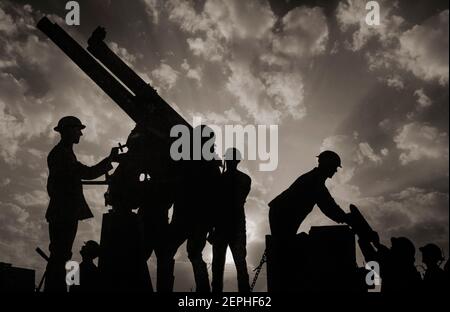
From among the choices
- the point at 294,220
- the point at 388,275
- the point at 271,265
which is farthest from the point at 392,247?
the point at 271,265

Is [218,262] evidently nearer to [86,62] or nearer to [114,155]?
[114,155]

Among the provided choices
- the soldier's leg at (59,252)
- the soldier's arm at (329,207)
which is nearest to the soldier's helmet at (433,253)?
the soldier's arm at (329,207)

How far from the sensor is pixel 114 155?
640 centimetres

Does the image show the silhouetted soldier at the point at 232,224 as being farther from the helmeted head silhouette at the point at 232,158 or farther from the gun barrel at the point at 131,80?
the gun barrel at the point at 131,80

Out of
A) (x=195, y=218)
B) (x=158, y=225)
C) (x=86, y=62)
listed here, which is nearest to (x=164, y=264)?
(x=158, y=225)

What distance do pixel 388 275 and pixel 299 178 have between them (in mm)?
1691

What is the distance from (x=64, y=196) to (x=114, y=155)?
3.93ft

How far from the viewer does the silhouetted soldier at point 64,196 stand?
16.7ft

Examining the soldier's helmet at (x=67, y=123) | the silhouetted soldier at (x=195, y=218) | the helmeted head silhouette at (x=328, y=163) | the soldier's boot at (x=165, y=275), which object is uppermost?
the soldier's helmet at (x=67, y=123)

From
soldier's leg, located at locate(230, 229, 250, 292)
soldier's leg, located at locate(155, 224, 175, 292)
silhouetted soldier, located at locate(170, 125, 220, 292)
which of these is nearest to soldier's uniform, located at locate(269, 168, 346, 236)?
soldier's leg, located at locate(230, 229, 250, 292)

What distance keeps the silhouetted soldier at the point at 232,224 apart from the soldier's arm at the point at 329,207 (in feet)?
4.29

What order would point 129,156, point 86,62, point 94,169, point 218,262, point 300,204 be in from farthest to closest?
point 86,62
point 129,156
point 94,169
point 218,262
point 300,204

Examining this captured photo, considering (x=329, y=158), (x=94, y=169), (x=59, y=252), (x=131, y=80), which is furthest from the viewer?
(x=131, y=80)
